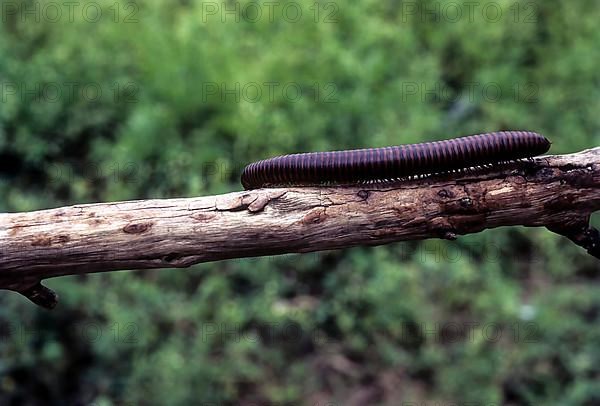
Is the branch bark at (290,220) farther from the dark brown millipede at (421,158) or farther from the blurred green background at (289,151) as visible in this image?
the blurred green background at (289,151)

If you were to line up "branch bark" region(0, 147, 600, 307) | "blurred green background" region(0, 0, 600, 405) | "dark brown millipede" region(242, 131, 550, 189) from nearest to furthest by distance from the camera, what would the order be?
"branch bark" region(0, 147, 600, 307) → "dark brown millipede" region(242, 131, 550, 189) → "blurred green background" region(0, 0, 600, 405)

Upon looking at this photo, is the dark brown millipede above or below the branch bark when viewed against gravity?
above

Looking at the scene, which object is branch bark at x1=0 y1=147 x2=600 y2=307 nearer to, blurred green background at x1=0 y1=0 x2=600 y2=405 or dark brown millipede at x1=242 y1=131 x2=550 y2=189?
dark brown millipede at x1=242 y1=131 x2=550 y2=189

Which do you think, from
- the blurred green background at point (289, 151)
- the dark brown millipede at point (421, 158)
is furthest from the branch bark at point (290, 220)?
the blurred green background at point (289, 151)

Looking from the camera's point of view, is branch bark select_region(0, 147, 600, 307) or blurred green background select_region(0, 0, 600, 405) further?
blurred green background select_region(0, 0, 600, 405)

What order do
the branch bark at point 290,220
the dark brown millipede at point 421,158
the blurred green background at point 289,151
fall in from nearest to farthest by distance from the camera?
1. the branch bark at point 290,220
2. the dark brown millipede at point 421,158
3. the blurred green background at point 289,151

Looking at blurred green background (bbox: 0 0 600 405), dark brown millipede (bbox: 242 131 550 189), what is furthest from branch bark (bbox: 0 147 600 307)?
blurred green background (bbox: 0 0 600 405)
